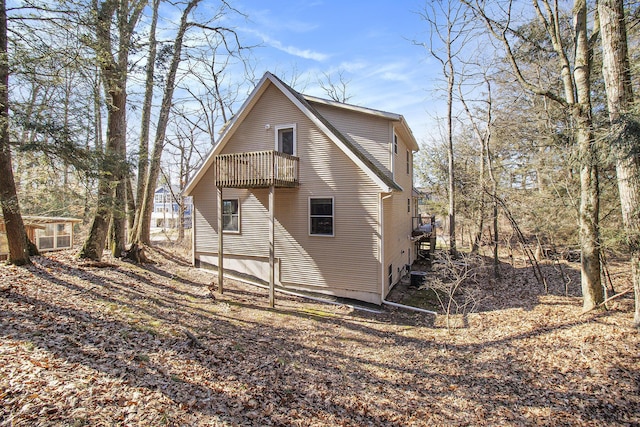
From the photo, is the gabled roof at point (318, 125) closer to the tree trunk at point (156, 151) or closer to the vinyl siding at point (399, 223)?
the vinyl siding at point (399, 223)

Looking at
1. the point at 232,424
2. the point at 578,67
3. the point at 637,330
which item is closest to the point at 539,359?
the point at 637,330

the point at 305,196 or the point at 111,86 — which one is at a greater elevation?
the point at 111,86

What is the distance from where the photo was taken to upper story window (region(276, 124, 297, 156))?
11.7 metres

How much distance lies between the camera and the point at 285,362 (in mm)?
6086

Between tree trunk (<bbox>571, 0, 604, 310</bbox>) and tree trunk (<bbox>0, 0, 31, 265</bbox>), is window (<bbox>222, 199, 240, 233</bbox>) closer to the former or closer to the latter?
tree trunk (<bbox>0, 0, 31, 265</bbox>)

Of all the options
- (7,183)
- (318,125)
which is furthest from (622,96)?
(7,183)

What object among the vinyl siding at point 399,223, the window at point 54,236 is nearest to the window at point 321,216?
the vinyl siding at point 399,223

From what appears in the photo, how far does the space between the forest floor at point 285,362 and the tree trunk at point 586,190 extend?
713 millimetres

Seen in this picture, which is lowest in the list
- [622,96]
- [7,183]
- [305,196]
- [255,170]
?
[305,196]

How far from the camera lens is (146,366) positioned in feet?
16.0

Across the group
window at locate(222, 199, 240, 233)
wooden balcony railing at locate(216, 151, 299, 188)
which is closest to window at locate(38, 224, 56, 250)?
window at locate(222, 199, 240, 233)

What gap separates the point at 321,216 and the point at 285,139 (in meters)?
3.30

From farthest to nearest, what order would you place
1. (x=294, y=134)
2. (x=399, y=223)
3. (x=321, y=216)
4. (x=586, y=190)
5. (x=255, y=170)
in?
(x=399, y=223)
(x=294, y=134)
(x=321, y=216)
(x=255, y=170)
(x=586, y=190)

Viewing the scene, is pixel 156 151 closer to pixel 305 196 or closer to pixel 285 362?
pixel 305 196
